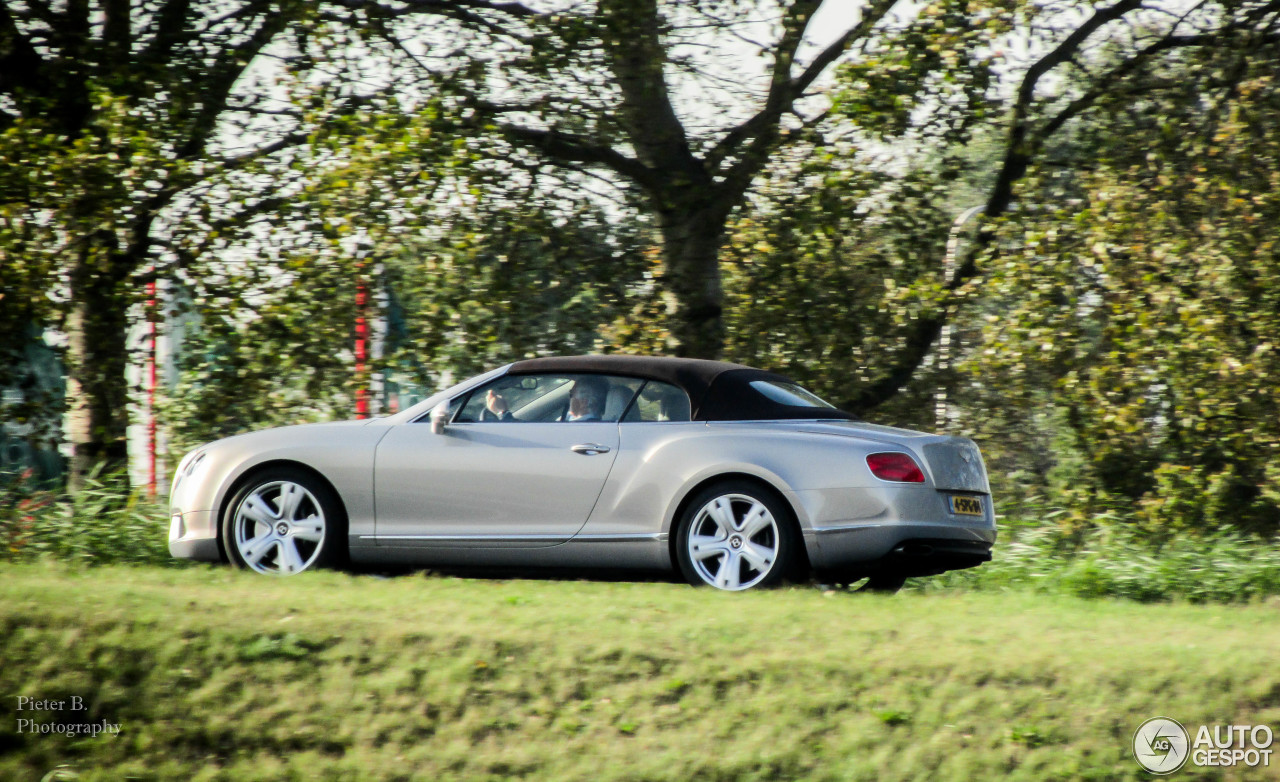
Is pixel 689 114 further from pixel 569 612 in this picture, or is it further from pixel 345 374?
pixel 569 612

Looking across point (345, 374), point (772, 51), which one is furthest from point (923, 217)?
point (345, 374)

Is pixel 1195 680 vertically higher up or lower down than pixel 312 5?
lower down

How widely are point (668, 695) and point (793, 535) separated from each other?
172cm

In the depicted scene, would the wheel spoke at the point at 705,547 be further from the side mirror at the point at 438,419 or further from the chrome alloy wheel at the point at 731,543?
the side mirror at the point at 438,419

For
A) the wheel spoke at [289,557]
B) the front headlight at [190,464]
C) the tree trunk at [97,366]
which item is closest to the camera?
the wheel spoke at [289,557]

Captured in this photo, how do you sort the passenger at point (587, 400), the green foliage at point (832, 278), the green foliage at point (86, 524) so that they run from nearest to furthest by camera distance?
the passenger at point (587, 400), the green foliage at point (86, 524), the green foliage at point (832, 278)

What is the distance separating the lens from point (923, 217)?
13039mm

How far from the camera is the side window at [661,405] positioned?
7.74 m

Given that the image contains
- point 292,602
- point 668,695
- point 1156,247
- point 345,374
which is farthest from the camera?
point 345,374

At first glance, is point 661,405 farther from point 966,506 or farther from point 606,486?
point 966,506

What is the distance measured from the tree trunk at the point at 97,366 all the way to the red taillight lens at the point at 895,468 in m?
7.31

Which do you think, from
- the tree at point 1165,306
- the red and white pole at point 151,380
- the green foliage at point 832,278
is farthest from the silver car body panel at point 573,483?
the green foliage at point 832,278

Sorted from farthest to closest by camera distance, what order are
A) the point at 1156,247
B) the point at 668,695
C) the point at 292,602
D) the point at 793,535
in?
the point at 1156,247
the point at 793,535
the point at 292,602
the point at 668,695

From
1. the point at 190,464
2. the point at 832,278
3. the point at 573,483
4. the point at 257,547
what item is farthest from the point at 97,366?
the point at 832,278
